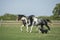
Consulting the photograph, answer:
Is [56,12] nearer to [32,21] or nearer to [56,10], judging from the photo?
[56,10]

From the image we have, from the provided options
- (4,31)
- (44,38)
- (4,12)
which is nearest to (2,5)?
(4,12)

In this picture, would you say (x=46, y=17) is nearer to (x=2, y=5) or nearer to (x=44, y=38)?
(x=44, y=38)

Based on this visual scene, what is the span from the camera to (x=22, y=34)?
18.5 ft

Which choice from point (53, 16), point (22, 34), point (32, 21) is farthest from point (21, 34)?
point (53, 16)

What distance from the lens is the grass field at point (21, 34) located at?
17.6 ft

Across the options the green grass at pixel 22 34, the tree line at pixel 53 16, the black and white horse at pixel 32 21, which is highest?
the tree line at pixel 53 16

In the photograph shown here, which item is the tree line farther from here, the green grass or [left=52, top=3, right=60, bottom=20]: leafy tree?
the green grass

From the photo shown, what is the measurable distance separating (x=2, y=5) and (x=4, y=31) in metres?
0.47

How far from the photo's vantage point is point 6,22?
17.9 ft

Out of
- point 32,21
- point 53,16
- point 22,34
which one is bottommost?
point 22,34

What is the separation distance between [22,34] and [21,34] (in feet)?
0.05

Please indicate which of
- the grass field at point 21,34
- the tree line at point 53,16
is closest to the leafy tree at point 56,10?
the tree line at point 53,16

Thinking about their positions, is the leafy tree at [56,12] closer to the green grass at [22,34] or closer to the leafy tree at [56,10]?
the leafy tree at [56,10]

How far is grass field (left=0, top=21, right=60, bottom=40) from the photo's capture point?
5.37 m
